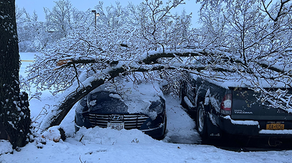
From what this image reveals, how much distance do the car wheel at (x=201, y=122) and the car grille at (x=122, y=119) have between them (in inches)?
63.2

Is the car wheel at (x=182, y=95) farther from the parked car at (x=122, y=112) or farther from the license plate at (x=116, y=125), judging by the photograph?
the license plate at (x=116, y=125)

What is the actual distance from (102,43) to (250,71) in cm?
332

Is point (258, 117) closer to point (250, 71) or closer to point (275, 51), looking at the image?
point (250, 71)

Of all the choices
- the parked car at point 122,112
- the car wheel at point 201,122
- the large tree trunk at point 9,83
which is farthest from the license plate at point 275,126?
the large tree trunk at point 9,83

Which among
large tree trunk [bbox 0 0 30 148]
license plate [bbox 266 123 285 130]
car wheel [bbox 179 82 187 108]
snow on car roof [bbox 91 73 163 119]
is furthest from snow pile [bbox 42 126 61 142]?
car wheel [bbox 179 82 187 108]

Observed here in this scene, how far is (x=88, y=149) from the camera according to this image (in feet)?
10.9

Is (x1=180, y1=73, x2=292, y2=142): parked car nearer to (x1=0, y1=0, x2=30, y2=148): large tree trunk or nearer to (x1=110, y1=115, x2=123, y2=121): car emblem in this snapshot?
(x1=110, y1=115, x2=123, y2=121): car emblem

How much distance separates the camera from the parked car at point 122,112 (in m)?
4.08

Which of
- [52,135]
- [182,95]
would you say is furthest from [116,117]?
[182,95]

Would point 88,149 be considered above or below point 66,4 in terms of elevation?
below

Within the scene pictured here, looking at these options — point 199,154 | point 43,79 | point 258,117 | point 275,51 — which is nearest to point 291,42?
point 275,51

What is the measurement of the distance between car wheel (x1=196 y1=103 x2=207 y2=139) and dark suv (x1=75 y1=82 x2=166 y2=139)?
1180 millimetres

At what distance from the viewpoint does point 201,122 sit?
533cm

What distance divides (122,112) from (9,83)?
6.42ft
